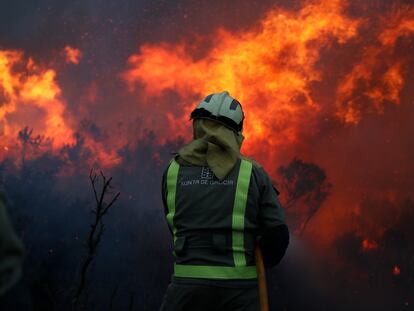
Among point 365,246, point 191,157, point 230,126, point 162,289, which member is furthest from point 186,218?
point 365,246

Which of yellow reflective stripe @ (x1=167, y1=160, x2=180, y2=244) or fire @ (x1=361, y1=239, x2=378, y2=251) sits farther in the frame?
fire @ (x1=361, y1=239, x2=378, y2=251)

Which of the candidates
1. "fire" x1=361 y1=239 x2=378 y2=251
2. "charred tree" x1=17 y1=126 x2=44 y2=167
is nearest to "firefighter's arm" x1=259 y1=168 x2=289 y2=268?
"charred tree" x1=17 y1=126 x2=44 y2=167

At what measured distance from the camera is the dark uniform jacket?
3.18 m

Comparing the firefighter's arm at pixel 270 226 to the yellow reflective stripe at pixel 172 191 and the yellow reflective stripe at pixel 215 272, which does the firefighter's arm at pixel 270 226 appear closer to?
the yellow reflective stripe at pixel 215 272

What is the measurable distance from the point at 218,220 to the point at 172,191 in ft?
1.43

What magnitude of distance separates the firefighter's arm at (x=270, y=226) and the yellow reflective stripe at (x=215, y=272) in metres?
0.23

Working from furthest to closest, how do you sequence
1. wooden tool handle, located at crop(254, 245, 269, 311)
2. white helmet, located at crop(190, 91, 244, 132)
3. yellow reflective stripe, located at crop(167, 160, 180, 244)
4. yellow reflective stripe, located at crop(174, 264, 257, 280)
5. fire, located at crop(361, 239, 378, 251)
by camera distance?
fire, located at crop(361, 239, 378, 251), white helmet, located at crop(190, 91, 244, 132), yellow reflective stripe, located at crop(167, 160, 180, 244), wooden tool handle, located at crop(254, 245, 269, 311), yellow reflective stripe, located at crop(174, 264, 257, 280)

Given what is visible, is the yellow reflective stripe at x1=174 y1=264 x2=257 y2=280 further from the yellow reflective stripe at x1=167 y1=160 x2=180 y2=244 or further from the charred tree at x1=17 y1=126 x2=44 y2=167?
the charred tree at x1=17 y1=126 x2=44 y2=167

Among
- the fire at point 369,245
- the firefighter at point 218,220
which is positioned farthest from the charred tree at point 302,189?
the firefighter at point 218,220

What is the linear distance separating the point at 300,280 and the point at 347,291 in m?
6.07

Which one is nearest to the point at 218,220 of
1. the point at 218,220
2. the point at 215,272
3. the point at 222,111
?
the point at 218,220

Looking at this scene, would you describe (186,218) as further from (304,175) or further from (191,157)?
(304,175)

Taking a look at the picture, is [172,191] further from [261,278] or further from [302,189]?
[302,189]

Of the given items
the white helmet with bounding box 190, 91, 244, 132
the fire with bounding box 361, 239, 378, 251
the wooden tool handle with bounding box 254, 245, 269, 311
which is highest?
the white helmet with bounding box 190, 91, 244, 132
